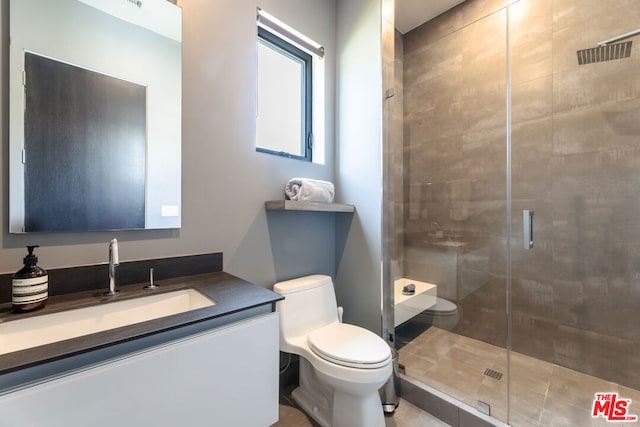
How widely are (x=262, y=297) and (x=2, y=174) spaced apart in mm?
999

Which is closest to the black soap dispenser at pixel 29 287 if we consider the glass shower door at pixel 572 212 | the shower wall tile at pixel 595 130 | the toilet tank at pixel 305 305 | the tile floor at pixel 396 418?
the toilet tank at pixel 305 305

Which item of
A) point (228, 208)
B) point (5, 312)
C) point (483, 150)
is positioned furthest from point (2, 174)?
point (483, 150)

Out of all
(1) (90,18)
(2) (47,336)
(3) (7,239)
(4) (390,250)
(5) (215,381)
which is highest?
(1) (90,18)

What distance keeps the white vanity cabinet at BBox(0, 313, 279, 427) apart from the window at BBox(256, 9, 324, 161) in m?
1.17

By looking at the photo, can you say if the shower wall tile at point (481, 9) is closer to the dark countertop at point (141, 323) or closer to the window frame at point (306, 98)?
the window frame at point (306, 98)

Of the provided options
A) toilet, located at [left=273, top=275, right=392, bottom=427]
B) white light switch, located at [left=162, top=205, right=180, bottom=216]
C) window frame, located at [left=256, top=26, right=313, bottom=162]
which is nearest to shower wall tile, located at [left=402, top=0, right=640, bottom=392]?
window frame, located at [left=256, top=26, right=313, bottom=162]

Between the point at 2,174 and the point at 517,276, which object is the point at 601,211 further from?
the point at 2,174

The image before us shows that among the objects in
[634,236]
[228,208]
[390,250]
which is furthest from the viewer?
[390,250]

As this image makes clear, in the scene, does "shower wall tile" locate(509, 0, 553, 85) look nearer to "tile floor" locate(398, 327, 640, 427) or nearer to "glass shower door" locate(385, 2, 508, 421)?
"glass shower door" locate(385, 2, 508, 421)

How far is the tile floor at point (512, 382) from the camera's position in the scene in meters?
1.44

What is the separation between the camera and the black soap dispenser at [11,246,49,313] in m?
0.84

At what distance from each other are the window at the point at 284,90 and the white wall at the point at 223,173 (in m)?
0.15

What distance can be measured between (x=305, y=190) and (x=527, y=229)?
158cm

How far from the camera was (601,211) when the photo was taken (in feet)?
5.57
